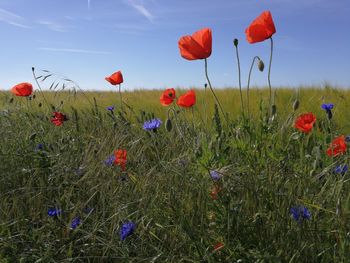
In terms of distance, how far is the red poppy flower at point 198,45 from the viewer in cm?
172

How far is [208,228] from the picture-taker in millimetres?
1548

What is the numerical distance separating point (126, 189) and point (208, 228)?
0.48 meters

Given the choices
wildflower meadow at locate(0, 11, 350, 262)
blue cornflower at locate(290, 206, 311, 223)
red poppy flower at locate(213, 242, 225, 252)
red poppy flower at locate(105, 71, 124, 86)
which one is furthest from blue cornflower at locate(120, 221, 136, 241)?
red poppy flower at locate(105, 71, 124, 86)

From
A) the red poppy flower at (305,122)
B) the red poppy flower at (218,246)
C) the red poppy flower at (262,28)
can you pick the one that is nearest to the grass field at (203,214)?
the red poppy flower at (218,246)

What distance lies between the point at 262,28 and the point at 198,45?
255 millimetres

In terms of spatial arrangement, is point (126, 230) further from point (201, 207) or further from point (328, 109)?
point (328, 109)

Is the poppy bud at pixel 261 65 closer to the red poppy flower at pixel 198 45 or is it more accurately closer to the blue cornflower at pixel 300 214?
the red poppy flower at pixel 198 45

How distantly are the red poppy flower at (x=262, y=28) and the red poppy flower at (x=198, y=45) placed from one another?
0.18 meters

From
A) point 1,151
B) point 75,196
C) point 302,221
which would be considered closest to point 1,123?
point 1,151

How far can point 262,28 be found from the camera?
1.76 m

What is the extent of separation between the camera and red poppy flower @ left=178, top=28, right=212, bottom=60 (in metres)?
1.72

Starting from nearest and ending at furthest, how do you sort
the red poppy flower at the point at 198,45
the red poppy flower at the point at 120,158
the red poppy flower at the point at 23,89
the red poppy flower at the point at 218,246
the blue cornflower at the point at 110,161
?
the red poppy flower at the point at 218,246
the red poppy flower at the point at 198,45
the red poppy flower at the point at 120,158
the blue cornflower at the point at 110,161
the red poppy flower at the point at 23,89

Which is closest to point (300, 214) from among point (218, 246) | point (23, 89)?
point (218, 246)

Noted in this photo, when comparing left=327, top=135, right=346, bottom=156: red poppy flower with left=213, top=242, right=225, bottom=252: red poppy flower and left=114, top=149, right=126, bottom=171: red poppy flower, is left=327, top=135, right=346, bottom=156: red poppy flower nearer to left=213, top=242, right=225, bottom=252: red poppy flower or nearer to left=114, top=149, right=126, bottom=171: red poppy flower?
left=213, top=242, right=225, bottom=252: red poppy flower
